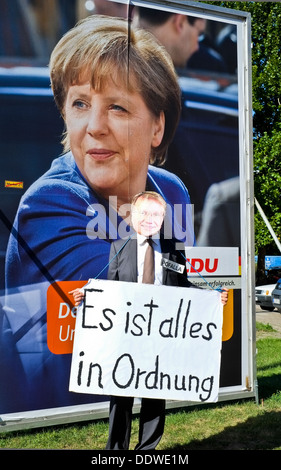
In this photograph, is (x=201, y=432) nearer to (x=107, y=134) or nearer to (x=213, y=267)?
(x=213, y=267)

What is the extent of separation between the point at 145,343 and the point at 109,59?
257 centimetres

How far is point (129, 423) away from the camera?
372cm

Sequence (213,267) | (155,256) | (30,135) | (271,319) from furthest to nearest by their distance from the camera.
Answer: (271,319)
(213,267)
(30,135)
(155,256)

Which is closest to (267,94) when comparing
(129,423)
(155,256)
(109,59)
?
(109,59)

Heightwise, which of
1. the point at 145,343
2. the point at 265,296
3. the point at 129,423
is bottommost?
the point at 129,423

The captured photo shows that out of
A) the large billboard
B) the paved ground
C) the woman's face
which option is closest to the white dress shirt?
the large billboard

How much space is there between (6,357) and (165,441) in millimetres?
1524

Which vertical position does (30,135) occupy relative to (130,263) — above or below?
above

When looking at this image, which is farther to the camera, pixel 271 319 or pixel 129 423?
pixel 271 319

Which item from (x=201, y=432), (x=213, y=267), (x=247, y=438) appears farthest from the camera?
(x=213, y=267)

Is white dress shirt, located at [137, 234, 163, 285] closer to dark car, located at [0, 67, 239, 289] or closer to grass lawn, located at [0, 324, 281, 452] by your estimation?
dark car, located at [0, 67, 239, 289]

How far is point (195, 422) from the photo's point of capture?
5004mm

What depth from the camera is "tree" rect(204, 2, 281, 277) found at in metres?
14.9

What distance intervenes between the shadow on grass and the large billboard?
1.29 ft
